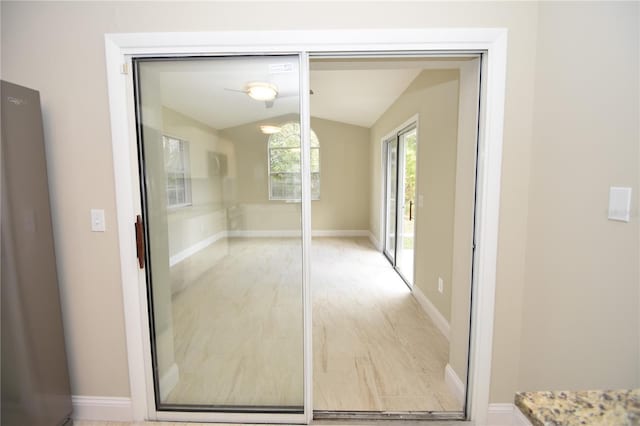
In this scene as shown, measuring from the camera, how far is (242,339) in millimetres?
1708

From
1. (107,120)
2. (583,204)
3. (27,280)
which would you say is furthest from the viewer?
(107,120)

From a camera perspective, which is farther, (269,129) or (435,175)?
(435,175)

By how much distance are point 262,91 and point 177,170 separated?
67 centimetres

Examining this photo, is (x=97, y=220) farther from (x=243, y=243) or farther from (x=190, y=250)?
(x=243, y=243)

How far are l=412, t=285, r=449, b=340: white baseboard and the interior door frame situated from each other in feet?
3.06

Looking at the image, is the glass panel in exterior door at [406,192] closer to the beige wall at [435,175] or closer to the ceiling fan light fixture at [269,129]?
the beige wall at [435,175]

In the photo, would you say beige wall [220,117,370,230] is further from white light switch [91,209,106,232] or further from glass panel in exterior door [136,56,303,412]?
white light switch [91,209,106,232]

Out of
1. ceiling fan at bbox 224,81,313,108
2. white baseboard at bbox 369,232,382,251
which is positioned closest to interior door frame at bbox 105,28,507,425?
ceiling fan at bbox 224,81,313,108

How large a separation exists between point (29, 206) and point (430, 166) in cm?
308

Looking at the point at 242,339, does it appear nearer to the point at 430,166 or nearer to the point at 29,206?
the point at 29,206

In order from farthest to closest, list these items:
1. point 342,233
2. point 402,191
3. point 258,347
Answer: point 342,233 < point 402,191 < point 258,347

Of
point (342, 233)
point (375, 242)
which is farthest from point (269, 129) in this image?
point (342, 233)

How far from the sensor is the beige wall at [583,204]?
104 cm

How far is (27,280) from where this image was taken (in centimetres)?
139
